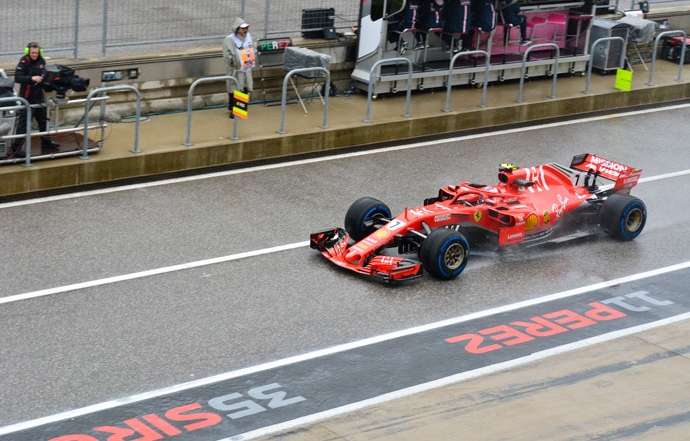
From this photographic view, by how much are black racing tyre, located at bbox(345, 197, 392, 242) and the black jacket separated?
15.8ft

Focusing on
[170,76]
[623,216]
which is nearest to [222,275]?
[623,216]

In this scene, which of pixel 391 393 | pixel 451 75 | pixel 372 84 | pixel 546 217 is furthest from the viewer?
pixel 451 75

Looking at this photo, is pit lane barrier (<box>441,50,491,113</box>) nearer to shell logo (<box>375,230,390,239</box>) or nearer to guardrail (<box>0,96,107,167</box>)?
guardrail (<box>0,96,107,167</box>)

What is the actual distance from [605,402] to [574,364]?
852 millimetres

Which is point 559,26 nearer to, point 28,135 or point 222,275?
point 28,135

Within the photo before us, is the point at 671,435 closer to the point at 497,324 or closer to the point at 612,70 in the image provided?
the point at 497,324

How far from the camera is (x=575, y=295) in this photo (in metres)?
13.8

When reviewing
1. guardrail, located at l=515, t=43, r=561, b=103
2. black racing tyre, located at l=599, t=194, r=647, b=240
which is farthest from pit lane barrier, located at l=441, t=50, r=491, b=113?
black racing tyre, located at l=599, t=194, r=647, b=240

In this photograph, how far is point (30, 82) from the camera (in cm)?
1588

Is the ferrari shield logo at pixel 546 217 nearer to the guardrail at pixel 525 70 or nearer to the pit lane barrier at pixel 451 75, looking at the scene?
the pit lane barrier at pixel 451 75

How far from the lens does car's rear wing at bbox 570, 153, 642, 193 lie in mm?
15773

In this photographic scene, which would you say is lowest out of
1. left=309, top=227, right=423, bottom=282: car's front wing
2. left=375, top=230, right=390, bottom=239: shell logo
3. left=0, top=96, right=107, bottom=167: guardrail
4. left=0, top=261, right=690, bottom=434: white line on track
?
left=0, top=261, right=690, bottom=434: white line on track

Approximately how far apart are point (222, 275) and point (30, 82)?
4.45 m

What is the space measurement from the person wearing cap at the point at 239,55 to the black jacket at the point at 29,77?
11.3ft
